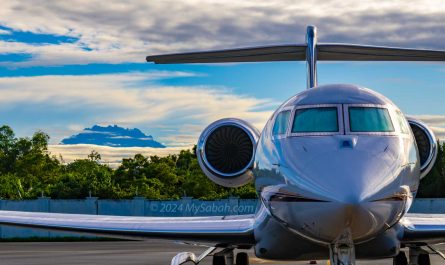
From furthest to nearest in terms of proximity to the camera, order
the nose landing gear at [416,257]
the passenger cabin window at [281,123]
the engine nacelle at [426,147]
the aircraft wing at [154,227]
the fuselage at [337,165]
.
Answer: the nose landing gear at [416,257], the engine nacelle at [426,147], the aircraft wing at [154,227], the passenger cabin window at [281,123], the fuselage at [337,165]

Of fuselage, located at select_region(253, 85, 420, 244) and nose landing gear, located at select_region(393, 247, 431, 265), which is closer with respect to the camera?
fuselage, located at select_region(253, 85, 420, 244)

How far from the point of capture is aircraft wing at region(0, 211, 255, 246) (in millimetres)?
11062

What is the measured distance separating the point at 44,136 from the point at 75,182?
116 ft

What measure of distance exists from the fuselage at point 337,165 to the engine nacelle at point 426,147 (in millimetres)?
3103

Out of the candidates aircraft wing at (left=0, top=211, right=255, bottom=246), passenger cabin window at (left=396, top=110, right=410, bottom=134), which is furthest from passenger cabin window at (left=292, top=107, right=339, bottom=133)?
aircraft wing at (left=0, top=211, right=255, bottom=246)

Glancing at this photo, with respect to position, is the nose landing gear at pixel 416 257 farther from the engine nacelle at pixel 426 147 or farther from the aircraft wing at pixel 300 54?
the aircraft wing at pixel 300 54

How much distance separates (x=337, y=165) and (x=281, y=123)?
75.0 inches

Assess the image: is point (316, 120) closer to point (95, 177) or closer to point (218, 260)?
point (218, 260)

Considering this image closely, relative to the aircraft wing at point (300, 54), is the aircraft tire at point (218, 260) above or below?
below

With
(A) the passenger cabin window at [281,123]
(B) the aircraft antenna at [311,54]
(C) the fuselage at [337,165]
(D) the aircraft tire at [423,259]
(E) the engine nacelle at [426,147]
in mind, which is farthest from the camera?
(B) the aircraft antenna at [311,54]

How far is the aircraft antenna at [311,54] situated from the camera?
1461 cm

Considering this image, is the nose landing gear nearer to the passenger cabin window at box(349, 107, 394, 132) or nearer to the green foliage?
the passenger cabin window at box(349, 107, 394, 132)

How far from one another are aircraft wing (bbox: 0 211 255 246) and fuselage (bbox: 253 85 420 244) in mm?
1455

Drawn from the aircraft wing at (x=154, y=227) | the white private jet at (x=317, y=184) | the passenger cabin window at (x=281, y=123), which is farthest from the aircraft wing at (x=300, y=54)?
the passenger cabin window at (x=281, y=123)
